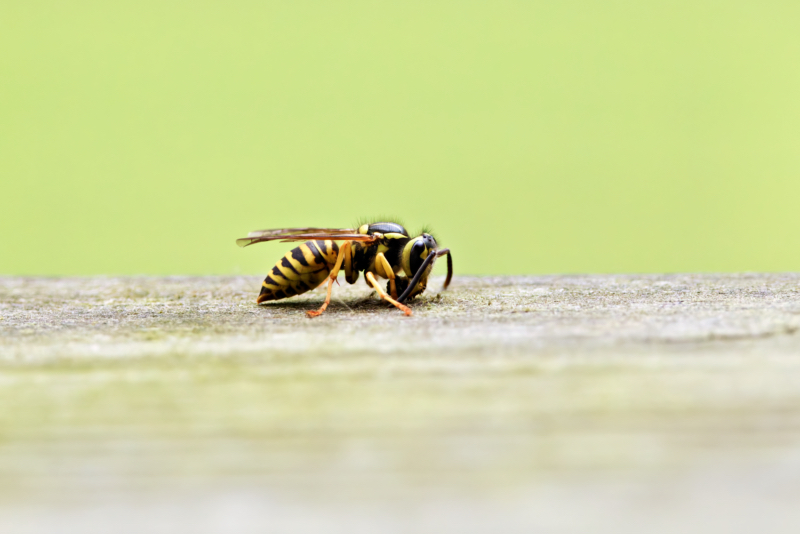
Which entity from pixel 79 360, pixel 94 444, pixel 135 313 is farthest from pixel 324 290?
pixel 94 444

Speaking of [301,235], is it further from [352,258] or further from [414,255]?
[414,255]

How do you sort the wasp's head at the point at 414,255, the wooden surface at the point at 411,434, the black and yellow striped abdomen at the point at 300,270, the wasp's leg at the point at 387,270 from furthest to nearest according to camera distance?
the wasp's head at the point at 414,255 < the wasp's leg at the point at 387,270 < the black and yellow striped abdomen at the point at 300,270 < the wooden surface at the point at 411,434

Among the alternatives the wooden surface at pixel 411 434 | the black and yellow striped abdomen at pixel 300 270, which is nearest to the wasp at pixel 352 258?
the black and yellow striped abdomen at pixel 300 270

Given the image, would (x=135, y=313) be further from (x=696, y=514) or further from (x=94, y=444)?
(x=696, y=514)

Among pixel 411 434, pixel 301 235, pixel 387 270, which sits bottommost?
pixel 411 434

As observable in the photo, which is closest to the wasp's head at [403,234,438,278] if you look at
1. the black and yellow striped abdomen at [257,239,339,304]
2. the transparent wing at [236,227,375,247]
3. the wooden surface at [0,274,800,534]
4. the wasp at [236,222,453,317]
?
the wasp at [236,222,453,317]

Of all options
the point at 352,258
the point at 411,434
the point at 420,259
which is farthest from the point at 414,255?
the point at 411,434

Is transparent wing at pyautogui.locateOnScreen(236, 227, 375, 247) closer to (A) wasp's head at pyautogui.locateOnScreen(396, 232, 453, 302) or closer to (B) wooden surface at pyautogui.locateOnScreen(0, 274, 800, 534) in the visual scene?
(A) wasp's head at pyautogui.locateOnScreen(396, 232, 453, 302)

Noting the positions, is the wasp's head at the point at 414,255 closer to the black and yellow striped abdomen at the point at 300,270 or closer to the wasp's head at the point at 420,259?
the wasp's head at the point at 420,259
